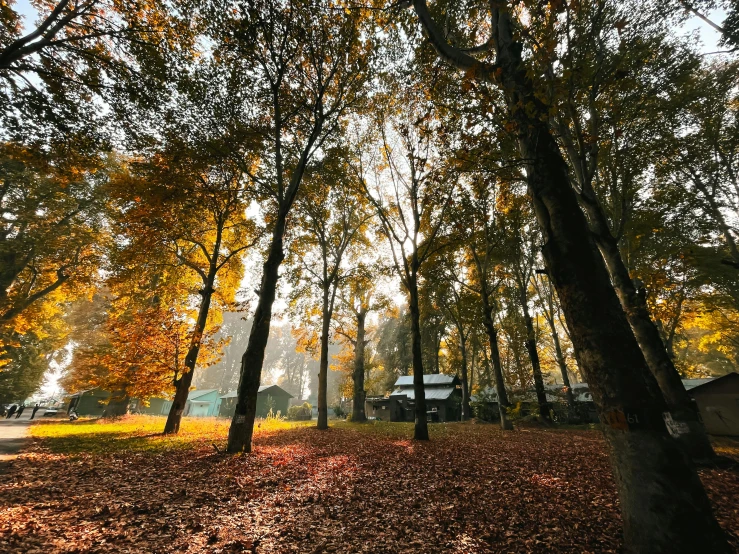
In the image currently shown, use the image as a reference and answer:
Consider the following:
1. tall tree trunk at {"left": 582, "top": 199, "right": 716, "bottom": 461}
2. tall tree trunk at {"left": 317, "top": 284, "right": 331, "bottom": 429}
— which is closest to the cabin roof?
tall tree trunk at {"left": 317, "top": 284, "right": 331, "bottom": 429}

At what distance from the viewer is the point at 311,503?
225 inches

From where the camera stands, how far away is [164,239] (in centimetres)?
1636

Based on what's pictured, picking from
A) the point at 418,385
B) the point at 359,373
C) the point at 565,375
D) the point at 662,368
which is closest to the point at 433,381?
the point at 359,373

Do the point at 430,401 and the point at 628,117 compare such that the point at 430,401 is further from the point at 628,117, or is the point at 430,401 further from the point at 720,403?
the point at 628,117

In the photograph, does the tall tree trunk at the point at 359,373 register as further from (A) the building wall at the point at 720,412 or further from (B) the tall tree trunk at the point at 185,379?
(A) the building wall at the point at 720,412

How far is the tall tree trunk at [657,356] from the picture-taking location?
8656 mm

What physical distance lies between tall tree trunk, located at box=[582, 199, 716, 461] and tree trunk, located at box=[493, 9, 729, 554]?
6633 millimetres

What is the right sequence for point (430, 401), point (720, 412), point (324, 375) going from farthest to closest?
point (430, 401) < point (324, 375) < point (720, 412)

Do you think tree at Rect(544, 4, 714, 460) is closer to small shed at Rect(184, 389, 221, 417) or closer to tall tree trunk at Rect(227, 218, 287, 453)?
tall tree trunk at Rect(227, 218, 287, 453)

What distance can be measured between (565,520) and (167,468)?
903 centimetres

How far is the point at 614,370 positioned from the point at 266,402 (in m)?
49.7

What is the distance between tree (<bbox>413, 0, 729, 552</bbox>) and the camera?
2814 mm

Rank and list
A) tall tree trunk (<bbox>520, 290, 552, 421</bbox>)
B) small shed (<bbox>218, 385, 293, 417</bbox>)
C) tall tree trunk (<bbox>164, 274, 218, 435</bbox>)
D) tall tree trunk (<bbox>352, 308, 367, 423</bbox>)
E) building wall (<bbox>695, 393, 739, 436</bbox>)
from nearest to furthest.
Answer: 1. tall tree trunk (<bbox>164, 274, 218, 435</bbox>)
2. building wall (<bbox>695, 393, 739, 436</bbox>)
3. tall tree trunk (<bbox>520, 290, 552, 421</bbox>)
4. tall tree trunk (<bbox>352, 308, 367, 423</bbox>)
5. small shed (<bbox>218, 385, 293, 417</bbox>)

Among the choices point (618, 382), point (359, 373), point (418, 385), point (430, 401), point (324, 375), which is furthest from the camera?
A: point (430, 401)
